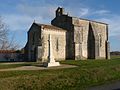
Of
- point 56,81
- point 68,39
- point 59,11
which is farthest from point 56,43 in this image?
point 56,81

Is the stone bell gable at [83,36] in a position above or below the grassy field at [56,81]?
above

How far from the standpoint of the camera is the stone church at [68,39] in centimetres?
4864

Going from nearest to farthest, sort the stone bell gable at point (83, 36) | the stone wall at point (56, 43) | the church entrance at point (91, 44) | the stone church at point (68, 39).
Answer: the stone wall at point (56, 43) → the stone church at point (68, 39) → the stone bell gable at point (83, 36) → the church entrance at point (91, 44)

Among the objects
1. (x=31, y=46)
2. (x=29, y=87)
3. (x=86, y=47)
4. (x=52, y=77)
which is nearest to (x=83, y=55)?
(x=86, y=47)

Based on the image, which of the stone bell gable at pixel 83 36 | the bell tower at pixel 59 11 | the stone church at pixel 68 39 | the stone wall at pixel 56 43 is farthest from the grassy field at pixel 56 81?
the bell tower at pixel 59 11

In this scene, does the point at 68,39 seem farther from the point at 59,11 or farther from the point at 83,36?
the point at 59,11

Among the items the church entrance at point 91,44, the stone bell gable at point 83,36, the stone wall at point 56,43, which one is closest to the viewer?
the stone wall at point 56,43

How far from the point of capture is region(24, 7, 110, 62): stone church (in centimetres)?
4864

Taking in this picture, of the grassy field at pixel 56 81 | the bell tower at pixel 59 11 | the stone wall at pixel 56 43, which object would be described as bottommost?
the grassy field at pixel 56 81

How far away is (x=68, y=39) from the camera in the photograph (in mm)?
53969

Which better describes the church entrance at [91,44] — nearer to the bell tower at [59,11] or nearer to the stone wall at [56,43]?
the bell tower at [59,11]

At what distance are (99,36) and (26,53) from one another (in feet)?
60.3

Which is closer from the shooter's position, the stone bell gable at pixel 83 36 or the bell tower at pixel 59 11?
the stone bell gable at pixel 83 36

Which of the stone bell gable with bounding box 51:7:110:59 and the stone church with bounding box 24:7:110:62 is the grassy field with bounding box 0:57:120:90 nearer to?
the stone church with bounding box 24:7:110:62
